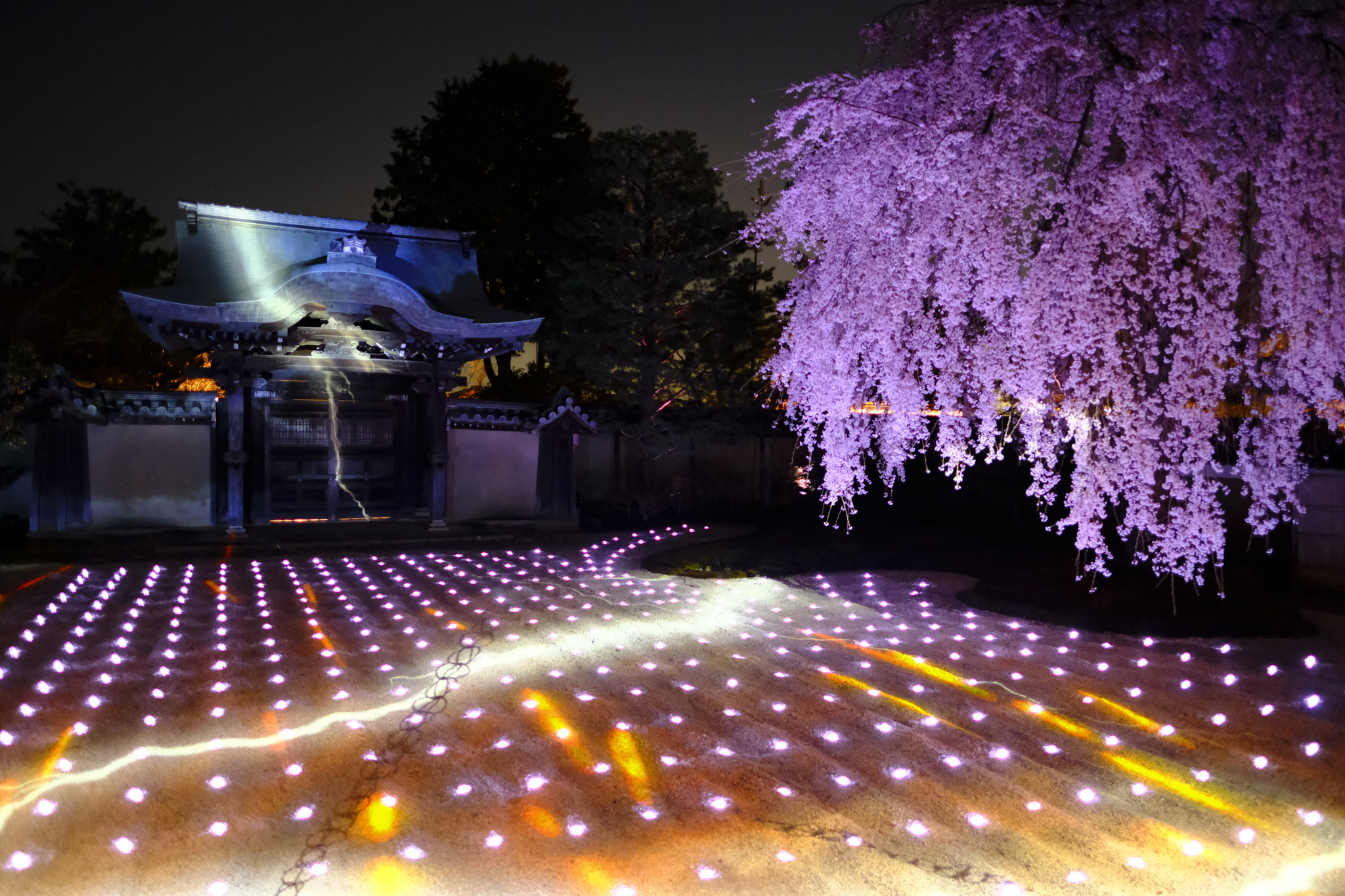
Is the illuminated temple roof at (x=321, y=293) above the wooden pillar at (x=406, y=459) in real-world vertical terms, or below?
above

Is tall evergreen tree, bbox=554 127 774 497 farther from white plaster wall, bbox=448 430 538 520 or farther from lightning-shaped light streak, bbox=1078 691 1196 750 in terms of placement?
lightning-shaped light streak, bbox=1078 691 1196 750

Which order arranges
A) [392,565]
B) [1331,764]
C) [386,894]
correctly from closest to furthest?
[386,894] → [1331,764] → [392,565]

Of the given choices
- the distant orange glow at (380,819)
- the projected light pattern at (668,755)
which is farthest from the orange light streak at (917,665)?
the distant orange glow at (380,819)

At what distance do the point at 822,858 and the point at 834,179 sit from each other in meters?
2.96

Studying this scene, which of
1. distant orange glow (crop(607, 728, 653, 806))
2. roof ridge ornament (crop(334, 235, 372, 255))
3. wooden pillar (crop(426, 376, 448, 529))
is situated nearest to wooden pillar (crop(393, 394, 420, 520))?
wooden pillar (crop(426, 376, 448, 529))

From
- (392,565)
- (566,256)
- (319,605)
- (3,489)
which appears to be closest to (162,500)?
(3,489)

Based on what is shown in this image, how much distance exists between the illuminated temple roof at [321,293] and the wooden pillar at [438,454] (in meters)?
0.55

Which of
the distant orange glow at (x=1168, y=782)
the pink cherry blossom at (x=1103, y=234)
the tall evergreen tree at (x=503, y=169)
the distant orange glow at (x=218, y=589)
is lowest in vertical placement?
the distant orange glow at (x=218, y=589)

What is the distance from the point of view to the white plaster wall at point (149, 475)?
35.6 feet

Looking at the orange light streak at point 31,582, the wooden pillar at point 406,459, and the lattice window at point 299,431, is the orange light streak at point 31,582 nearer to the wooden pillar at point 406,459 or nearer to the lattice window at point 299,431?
the lattice window at point 299,431

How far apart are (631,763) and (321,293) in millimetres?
8464

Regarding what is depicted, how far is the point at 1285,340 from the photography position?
3396mm

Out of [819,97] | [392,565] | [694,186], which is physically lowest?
[392,565]

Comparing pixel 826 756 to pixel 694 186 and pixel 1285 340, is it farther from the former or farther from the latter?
pixel 694 186
